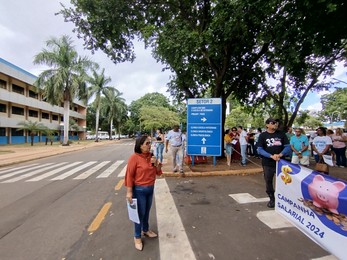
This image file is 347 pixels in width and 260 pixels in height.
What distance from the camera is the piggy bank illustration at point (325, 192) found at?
304 centimetres

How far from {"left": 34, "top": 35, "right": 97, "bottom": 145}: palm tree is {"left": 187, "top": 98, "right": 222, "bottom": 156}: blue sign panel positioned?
73.9 ft

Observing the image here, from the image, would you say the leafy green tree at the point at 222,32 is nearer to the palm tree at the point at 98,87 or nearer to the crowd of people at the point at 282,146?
the crowd of people at the point at 282,146

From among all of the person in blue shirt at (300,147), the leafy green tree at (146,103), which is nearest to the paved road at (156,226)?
the person in blue shirt at (300,147)

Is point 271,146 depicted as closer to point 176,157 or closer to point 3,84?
point 176,157

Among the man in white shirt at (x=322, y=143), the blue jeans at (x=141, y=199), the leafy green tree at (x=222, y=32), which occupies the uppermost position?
the leafy green tree at (x=222, y=32)

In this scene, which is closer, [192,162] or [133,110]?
[192,162]

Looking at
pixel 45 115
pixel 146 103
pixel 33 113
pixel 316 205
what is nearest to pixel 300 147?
pixel 316 205

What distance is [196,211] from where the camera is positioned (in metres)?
5.25

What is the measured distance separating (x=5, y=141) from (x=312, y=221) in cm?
3858

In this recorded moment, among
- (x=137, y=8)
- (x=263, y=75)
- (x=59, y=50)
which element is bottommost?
(x=263, y=75)

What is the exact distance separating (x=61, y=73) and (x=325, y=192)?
30.0m

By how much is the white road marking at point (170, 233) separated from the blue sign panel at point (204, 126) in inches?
184

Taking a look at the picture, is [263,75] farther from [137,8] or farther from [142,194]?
[142,194]

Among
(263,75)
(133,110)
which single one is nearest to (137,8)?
(263,75)
